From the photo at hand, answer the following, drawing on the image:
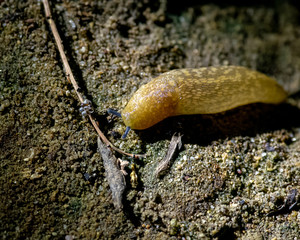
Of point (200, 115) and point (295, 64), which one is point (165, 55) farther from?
point (295, 64)

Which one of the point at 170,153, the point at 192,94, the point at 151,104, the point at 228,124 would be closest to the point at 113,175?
the point at 170,153

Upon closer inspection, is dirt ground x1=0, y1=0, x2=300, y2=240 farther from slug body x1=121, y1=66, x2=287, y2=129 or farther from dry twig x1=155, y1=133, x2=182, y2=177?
slug body x1=121, y1=66, x2=287, y2=129

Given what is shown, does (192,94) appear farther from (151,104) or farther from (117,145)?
(117,145)

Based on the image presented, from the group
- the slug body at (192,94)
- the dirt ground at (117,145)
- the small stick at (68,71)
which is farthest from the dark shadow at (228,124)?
the small stick at (68,71)

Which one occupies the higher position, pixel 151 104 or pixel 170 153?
pixel 151 104

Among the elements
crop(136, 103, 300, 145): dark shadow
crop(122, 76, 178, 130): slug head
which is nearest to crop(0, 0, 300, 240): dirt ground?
crop(136, 103, 300, 145): dark shadow
